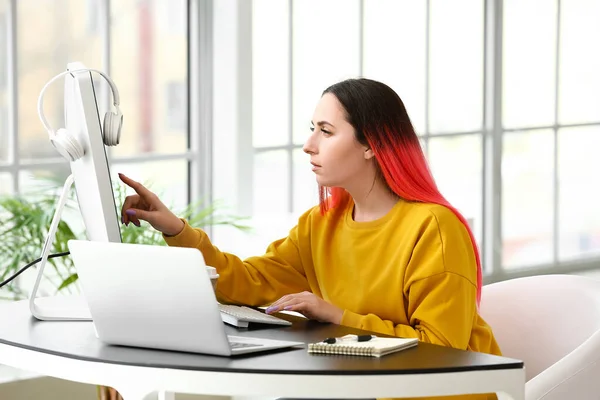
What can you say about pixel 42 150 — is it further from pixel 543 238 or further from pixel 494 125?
pixel 543 238

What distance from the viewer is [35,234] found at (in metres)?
3.15

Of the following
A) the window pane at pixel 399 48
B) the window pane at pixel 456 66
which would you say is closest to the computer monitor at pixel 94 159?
the window pane at pixel 399 48

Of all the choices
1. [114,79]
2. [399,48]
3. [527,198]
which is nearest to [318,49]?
[399,48]

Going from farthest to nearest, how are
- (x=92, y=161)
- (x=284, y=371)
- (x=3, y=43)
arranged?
(x=3, y=43) → (x=92, y=161) → (x=284, y=371)

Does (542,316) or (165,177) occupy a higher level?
(165,177)

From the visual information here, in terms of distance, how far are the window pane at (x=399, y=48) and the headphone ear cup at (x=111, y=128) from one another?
2.47m

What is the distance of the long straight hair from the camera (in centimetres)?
224

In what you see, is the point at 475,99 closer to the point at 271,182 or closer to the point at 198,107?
the point at 271,182

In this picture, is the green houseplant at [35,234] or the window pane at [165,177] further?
the window pane at [165,177]

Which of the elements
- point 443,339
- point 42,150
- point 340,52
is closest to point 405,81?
point 340,52

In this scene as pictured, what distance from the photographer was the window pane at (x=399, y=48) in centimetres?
433

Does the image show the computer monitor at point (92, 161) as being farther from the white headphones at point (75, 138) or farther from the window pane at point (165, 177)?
the window pane at point (165, 177)

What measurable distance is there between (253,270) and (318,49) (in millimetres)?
1849

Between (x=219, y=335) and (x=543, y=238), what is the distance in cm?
393
